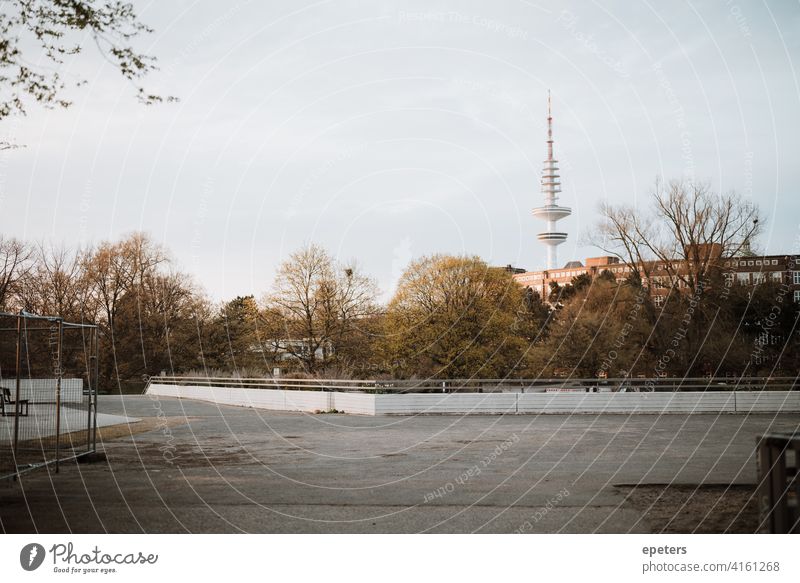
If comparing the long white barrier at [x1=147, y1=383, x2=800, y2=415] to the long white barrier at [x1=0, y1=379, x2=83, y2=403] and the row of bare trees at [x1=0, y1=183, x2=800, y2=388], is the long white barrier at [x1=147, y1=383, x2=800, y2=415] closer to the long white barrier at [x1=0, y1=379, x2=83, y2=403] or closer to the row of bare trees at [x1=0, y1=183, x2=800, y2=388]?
the row of bare trees at [x1=0, y1=183, x2=800, y2=388]

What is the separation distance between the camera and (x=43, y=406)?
24.7 m

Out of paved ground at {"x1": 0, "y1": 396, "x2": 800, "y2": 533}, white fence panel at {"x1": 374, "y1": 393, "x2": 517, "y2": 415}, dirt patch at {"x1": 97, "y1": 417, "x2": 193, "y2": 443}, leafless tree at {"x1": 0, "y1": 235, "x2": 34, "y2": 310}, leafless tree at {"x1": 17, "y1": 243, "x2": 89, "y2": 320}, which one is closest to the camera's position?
paved ground at {"x1": 0, "y1": 396, "x2": 800, "y2": 533}

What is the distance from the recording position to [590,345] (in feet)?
126

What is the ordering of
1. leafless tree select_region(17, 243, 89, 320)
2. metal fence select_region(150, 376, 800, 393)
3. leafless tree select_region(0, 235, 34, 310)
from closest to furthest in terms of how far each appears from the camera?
metal fence select_region(150, 376, 800, 393)
leafless tree select_region(0, 235, 34, 310)
leafless tree select_region(17, 243, 89, 320)

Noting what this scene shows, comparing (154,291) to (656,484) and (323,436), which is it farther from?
(656,484)

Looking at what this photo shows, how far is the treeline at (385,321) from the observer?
111 feet

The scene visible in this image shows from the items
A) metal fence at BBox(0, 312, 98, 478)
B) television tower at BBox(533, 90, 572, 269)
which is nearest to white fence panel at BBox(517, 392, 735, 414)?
metal fence at BBox(0, 312, 98, 478)

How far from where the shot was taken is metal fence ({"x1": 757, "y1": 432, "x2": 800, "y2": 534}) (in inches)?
201

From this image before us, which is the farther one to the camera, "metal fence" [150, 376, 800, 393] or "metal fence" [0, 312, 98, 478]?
"metal fence" [150, 376, 800, 393]

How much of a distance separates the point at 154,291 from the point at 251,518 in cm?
4218

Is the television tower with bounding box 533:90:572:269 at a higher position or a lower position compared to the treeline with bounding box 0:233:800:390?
higher
